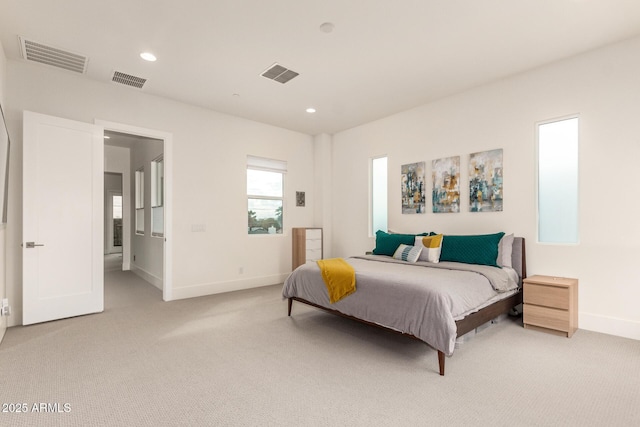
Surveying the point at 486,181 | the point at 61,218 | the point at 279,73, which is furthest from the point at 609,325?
the point at 61,218

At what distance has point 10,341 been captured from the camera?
3.00 metres

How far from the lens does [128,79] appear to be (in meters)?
3.95

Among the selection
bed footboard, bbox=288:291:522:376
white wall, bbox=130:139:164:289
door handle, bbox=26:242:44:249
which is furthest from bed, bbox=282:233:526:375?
Result: white wall, bbox=130:139:164:289

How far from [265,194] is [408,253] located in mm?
2862

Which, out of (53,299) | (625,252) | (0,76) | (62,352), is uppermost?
(0,76)

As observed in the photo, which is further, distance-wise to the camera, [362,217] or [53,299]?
[362,217]

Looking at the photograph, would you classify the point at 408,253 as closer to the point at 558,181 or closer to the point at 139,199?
the point at 558,181

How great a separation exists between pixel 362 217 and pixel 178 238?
3.07 metres

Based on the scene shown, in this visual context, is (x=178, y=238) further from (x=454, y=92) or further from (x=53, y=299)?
(x=454, y=92)

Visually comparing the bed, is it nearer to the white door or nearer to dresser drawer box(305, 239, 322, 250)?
dresser drawer box(305, 239, 322, 250)

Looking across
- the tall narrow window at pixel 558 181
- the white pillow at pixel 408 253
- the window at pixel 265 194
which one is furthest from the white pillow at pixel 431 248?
the window at pixel 265 194

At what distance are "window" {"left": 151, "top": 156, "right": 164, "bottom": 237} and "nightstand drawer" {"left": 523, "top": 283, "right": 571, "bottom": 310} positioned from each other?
Answer: 5.53 metres

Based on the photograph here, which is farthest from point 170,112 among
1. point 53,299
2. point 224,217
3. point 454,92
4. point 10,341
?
point 454,92

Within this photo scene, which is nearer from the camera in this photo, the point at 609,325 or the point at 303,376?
the point at 303,376
